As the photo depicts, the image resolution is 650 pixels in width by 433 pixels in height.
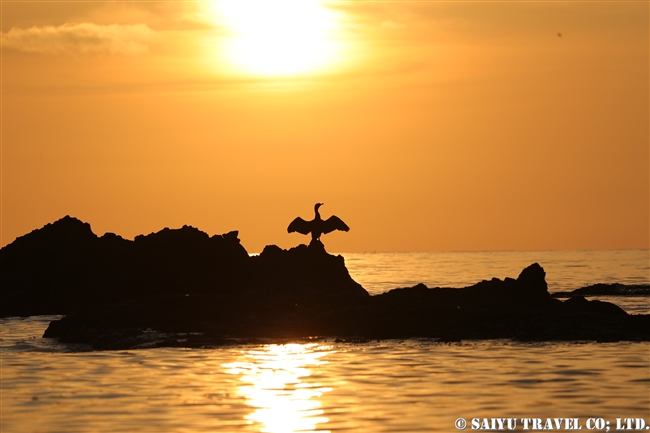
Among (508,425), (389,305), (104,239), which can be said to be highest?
(104,239)

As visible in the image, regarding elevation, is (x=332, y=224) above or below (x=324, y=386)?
above

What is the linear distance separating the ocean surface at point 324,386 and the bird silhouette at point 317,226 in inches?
539

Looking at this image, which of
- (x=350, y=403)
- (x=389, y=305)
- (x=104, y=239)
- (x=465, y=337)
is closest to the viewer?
(x=350, y=403)

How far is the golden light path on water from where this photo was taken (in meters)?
21.0

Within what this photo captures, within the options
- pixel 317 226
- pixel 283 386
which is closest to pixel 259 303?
pixel 317 226

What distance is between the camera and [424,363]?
29.0 meters

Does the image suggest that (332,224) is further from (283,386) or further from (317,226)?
(283,386)

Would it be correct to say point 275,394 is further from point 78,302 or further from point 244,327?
point 78,302

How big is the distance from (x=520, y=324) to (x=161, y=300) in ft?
42.5

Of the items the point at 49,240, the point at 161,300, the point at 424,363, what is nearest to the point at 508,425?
the point at 424,363

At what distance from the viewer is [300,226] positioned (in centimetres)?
4859

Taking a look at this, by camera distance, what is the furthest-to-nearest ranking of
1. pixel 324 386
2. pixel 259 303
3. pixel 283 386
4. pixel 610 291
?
pixel 610 291 → pixel 259 303 → pixel 283 386 → pixel 324 386

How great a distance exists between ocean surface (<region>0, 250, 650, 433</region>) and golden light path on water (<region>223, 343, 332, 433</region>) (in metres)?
0.04

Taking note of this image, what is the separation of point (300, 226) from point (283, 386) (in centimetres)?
2344
